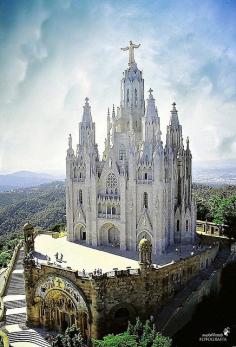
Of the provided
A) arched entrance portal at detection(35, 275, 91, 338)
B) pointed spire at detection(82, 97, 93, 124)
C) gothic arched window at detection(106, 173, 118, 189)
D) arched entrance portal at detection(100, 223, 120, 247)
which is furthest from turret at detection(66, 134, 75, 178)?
arched entrance portal at detection(35, 275, 91, 338)

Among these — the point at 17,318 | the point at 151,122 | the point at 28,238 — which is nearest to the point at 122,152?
the point at 151,122

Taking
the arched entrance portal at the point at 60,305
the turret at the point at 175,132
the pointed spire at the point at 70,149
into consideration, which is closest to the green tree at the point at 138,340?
the arched entrance portal at the point at 60,305

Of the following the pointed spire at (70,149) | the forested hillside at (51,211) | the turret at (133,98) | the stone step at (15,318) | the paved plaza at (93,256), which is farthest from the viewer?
the forested hillside at (51,211)

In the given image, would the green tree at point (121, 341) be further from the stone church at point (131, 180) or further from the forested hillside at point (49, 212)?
the forested hillside at point (49, 212)

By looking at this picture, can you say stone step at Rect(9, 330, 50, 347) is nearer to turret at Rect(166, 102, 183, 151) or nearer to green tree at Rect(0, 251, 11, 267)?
green tree at Rect(0, 251, 11, 267)

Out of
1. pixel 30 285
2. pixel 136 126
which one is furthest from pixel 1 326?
pixel 136 126

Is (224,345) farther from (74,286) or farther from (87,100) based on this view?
(87,100)
